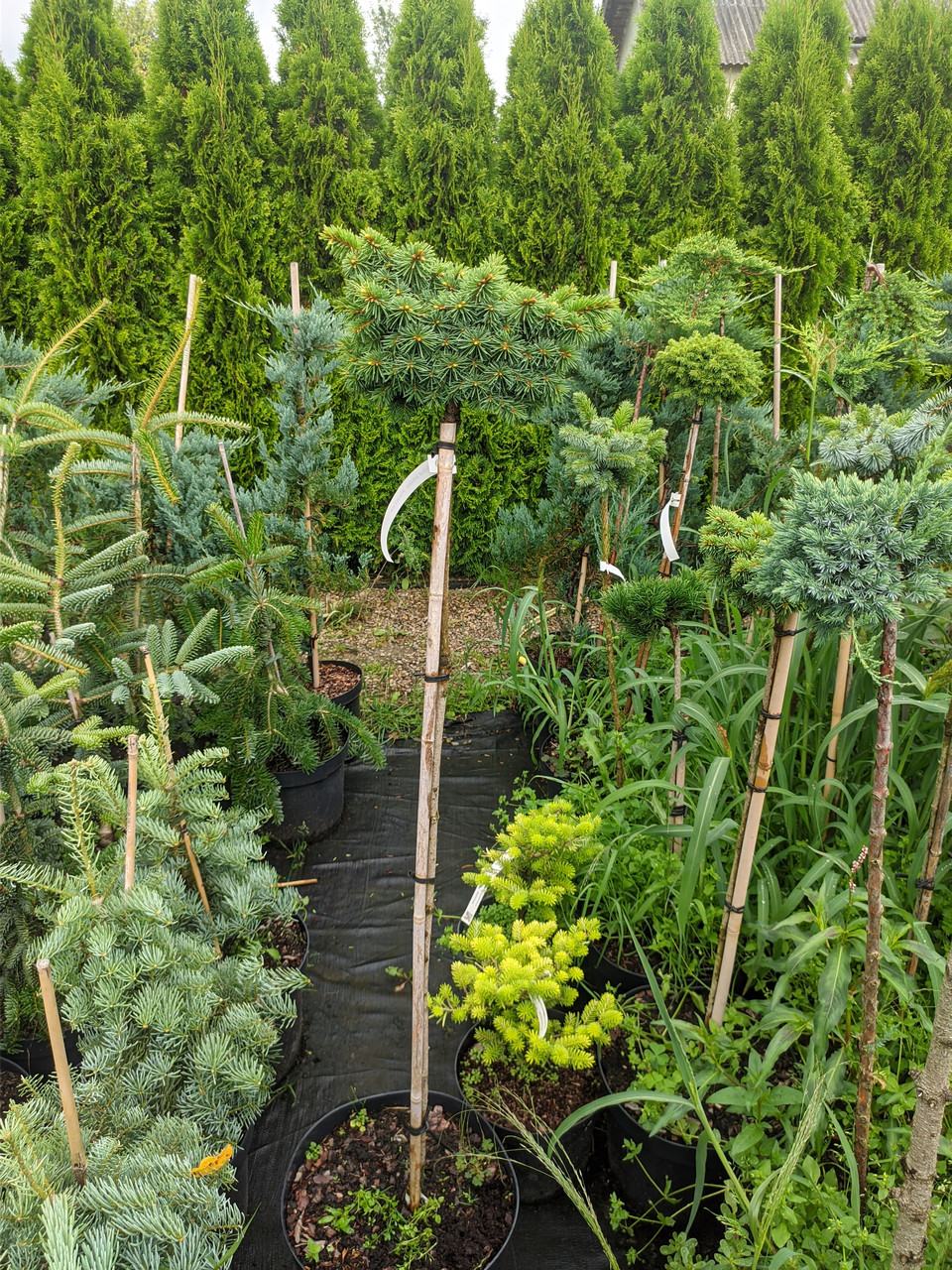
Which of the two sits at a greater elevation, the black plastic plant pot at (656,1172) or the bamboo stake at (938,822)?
the bamboo stake at (938,822)

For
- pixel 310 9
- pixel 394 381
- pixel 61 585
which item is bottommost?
pixel 61 585

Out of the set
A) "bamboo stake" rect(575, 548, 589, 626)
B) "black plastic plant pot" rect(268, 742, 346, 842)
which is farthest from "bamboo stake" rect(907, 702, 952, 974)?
"bamboo stake" rect(575, 548, 589, 626)

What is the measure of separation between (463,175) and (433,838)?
511 cm

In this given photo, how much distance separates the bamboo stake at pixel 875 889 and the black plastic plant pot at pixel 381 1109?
61 cm

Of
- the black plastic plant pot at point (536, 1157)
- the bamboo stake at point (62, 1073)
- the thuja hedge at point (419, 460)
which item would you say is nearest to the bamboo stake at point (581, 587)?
the thuja hedge at point (419, 460)

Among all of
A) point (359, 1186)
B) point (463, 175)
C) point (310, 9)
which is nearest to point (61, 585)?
point (359, 1186)

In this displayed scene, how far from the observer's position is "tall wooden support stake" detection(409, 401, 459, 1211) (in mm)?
1188

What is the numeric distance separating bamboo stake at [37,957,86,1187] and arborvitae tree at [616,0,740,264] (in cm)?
538

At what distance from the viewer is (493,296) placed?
1107mm

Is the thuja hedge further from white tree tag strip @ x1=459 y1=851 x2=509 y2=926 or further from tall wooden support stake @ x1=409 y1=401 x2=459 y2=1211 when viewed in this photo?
tall wooden support stake @ x1=409 y1=401 x2=459 y2=1211

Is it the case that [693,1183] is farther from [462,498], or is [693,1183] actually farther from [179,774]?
[462,498]

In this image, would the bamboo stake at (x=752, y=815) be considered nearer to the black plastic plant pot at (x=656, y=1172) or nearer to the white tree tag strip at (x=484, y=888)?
the black plastic plant pot at (x=656, y=1172)

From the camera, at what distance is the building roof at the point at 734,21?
10.8m

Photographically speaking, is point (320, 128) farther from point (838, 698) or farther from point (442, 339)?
point (838, 698)
